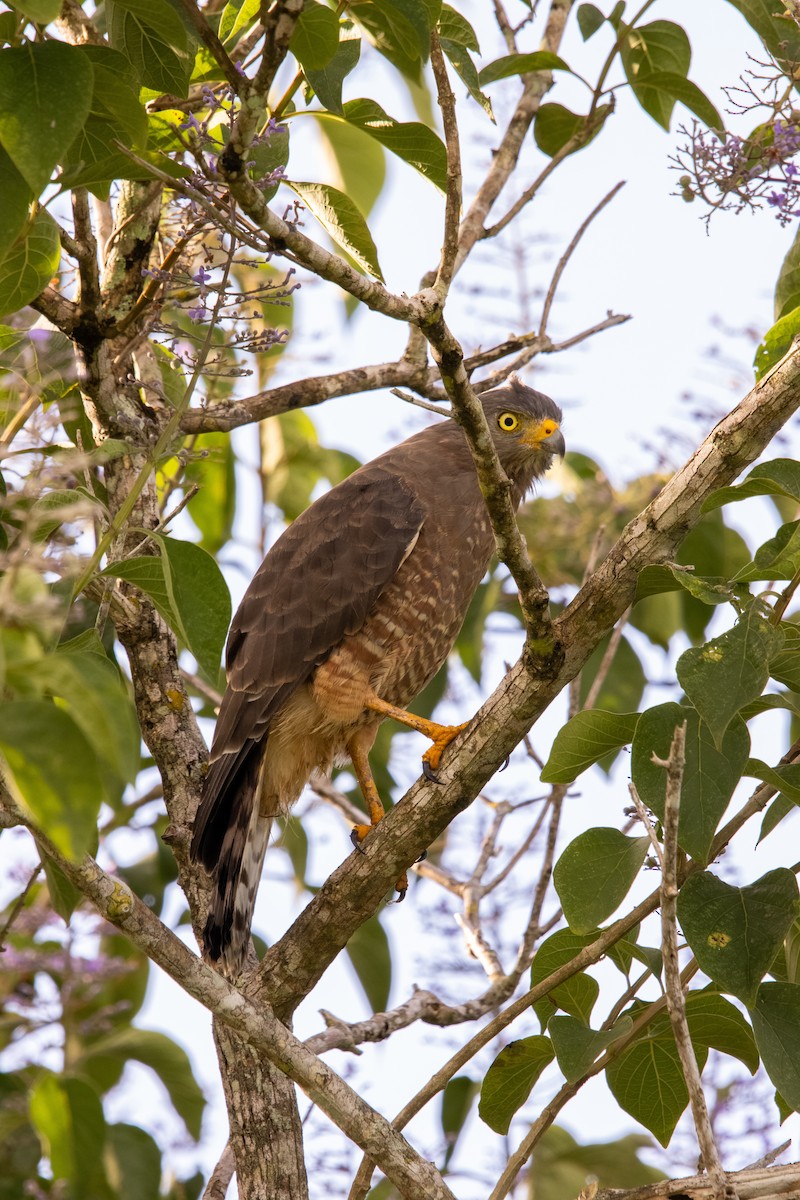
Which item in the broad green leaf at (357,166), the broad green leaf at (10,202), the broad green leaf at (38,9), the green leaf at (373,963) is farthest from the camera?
the green leaf at (373,963)

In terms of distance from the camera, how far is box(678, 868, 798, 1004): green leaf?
2451 mm

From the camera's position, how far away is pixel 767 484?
2361 mm

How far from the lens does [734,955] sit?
247cm

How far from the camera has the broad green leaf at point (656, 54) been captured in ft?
11.5

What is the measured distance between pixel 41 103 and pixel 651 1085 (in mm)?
2482

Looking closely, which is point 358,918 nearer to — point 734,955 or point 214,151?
point 734,955

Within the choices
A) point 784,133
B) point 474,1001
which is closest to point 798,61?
point 784,133

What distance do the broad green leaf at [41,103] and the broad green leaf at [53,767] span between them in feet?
3.06

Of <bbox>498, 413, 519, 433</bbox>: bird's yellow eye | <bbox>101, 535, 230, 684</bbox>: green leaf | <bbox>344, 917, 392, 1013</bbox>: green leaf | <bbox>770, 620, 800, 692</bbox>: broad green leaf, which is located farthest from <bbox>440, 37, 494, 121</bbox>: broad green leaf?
<bbox>344, 917, 392, 1013</bbox>: green leaf

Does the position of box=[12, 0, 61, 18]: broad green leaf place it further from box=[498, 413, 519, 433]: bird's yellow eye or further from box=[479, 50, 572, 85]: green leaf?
box=[498, 413, 519, 433]: bird's yellow eye

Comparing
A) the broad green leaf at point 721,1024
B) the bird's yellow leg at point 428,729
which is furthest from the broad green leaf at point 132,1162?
the broad green leaf at point 721,1024

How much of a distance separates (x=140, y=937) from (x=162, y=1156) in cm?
205

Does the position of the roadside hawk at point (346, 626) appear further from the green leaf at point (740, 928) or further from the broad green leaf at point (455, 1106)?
the green leaf at point (740, 928)

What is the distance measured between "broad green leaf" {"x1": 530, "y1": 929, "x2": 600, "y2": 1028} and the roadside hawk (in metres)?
1.41
